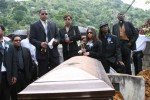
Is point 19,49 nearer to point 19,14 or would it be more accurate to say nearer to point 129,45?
point 129,45

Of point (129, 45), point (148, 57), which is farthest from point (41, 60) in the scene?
point (148, 57)

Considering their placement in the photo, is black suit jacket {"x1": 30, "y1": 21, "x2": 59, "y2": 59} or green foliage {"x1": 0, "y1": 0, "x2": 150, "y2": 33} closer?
black suit jacket {"x1": 30, "y1": 21, "x2": 59, "y2": 59}

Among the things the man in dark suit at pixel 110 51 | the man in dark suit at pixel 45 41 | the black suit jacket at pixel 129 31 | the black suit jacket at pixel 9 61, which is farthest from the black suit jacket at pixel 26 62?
the black suit jacket at pixel 129 31

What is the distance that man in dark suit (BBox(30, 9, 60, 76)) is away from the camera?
8.88 m

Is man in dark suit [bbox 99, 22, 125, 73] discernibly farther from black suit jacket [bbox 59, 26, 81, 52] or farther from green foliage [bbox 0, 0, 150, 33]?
green foliage [bbox 0, 0, 150, 33]

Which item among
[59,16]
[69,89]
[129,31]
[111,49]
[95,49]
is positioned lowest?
[59,16]

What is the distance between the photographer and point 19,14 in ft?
88.2

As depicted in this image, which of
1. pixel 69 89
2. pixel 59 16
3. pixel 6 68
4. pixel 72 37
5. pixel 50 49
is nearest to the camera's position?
pixel 69 89

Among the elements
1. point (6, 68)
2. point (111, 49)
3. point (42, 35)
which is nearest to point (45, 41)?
point (42, 35)

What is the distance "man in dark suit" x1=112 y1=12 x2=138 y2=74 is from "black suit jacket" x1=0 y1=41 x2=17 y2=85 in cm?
325

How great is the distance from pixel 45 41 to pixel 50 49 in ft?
0.66

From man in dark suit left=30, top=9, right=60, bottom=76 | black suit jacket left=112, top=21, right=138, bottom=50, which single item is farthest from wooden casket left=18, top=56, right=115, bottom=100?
black suit jacket left=112, top=21, right=138, bottom=50

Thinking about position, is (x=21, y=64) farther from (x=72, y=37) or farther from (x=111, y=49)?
(x=111, y=49)

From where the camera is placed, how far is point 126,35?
34.9 feet
